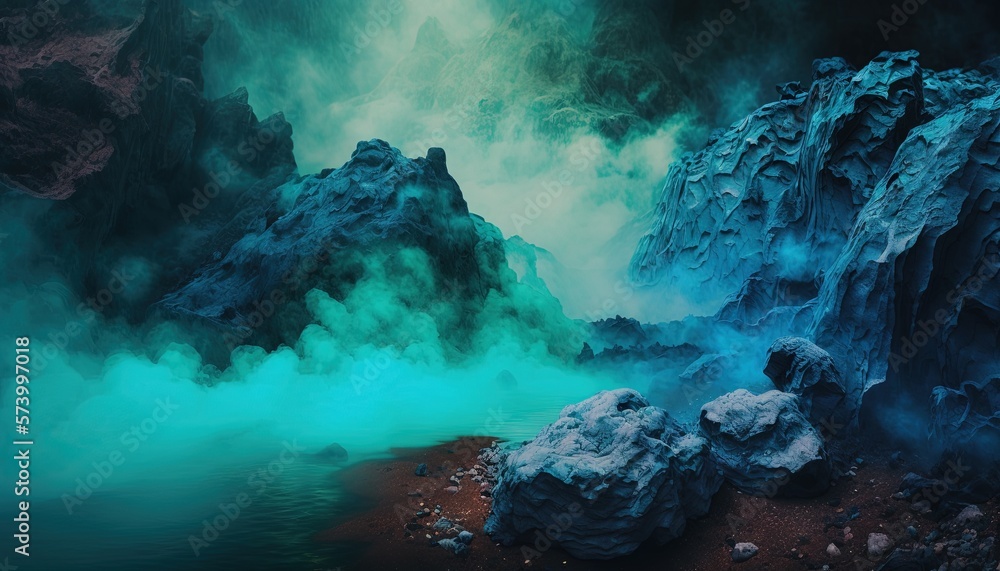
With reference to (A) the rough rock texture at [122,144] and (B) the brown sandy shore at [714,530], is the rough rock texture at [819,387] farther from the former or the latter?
(A) the rough rock texture at [122,144]

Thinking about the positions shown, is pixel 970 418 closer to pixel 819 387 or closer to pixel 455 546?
pixel 819 387

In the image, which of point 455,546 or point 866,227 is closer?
point 455,546

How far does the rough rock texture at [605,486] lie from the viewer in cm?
654

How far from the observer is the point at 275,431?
461 inches

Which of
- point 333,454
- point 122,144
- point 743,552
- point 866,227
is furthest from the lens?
point 122,144

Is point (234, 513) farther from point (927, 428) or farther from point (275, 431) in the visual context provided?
point (927, 428)
